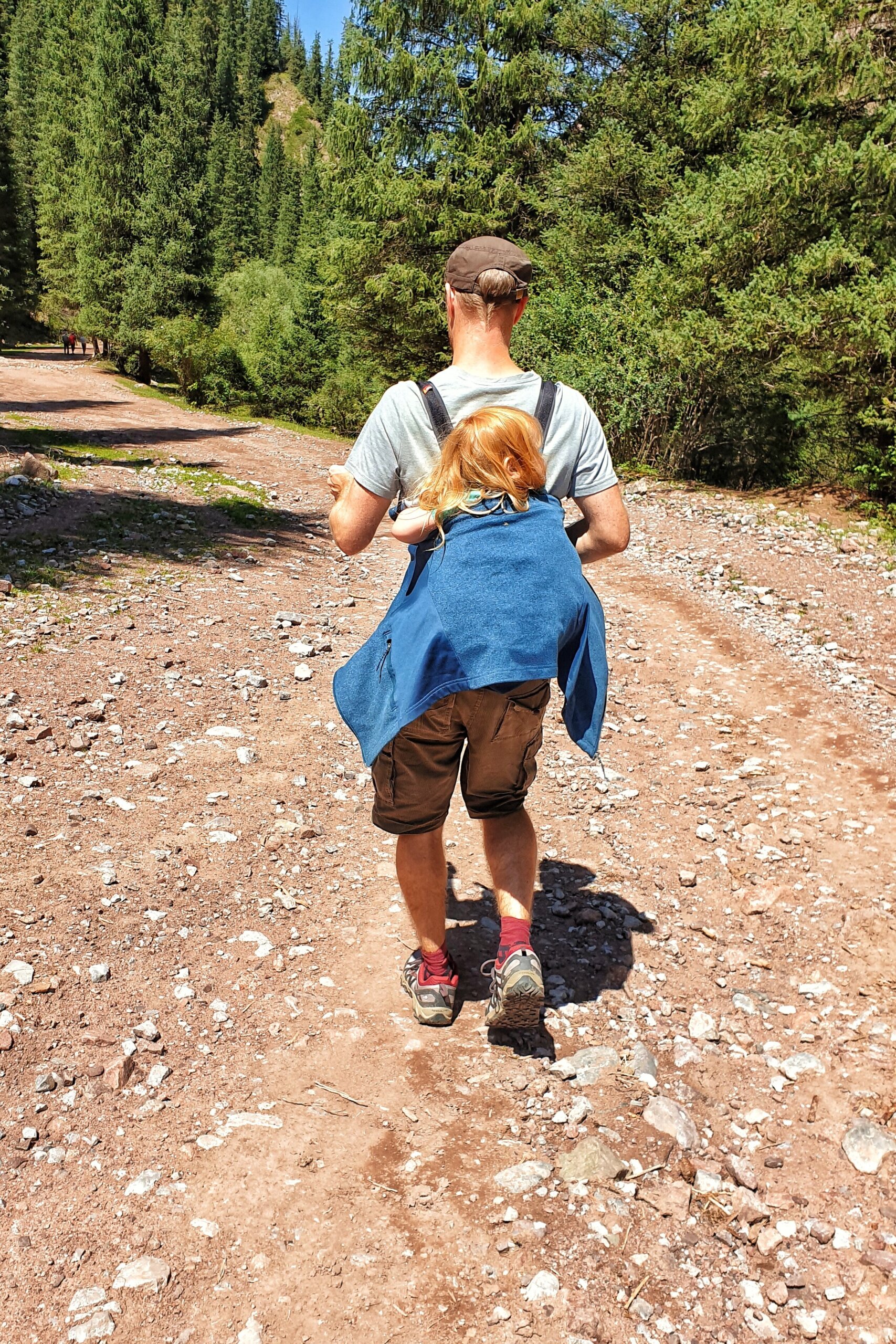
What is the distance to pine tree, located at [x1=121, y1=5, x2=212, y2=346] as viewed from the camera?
32156 millimetres

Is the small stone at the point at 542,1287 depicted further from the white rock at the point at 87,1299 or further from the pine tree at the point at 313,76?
the pine tree at the point at 313,76

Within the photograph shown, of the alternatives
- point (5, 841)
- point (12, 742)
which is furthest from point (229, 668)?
point (5, 841)

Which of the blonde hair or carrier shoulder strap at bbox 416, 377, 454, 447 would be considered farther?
carrier shoulder strap at bbox 416, 377, 454, 447


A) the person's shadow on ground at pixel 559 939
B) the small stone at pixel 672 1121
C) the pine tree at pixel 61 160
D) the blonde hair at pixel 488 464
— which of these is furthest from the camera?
the pine tree at pixel 61 160

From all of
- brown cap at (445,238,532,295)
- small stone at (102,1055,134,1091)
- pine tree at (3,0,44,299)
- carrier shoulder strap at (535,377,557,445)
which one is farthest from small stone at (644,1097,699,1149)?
pine tree at (3,0,44,299)

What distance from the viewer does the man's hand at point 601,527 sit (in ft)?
9.26

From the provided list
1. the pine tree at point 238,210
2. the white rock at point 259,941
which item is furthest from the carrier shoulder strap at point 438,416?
the pine tree at point 238,210

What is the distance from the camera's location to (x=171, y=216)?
32094 millimetres

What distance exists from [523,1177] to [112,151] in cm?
3974

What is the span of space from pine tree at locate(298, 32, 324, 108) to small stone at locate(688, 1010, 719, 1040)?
18936 cm

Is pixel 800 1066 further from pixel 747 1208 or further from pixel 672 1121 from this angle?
pixel 747 1208

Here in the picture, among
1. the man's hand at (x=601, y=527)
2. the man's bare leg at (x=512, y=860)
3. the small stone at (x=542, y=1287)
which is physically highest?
the man's hand at (x=601, y=527)

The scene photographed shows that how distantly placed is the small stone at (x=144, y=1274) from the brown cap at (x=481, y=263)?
2878mm

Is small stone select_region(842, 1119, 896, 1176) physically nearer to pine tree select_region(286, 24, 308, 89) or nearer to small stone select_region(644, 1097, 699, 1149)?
small stone select_region(644, 1097, 699, 1149)
